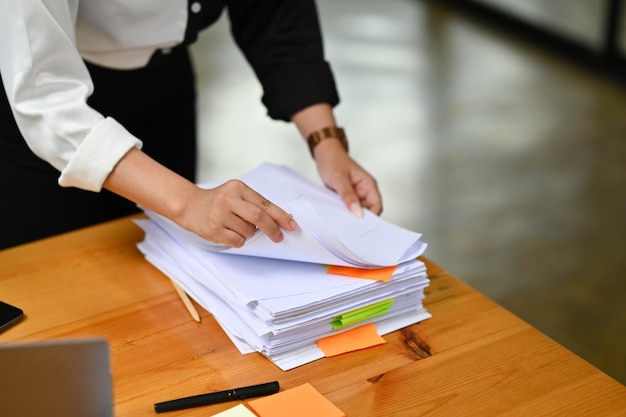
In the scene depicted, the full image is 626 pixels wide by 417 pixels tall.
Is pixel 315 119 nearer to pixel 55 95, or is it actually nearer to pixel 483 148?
pixel 55 95

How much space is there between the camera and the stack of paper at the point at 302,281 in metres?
1.11

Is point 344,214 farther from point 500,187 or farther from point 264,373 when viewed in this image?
point 500,187

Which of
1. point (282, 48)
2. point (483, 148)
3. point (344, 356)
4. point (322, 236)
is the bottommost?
point (483, 148)

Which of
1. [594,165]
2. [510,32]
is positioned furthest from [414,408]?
[510,32]

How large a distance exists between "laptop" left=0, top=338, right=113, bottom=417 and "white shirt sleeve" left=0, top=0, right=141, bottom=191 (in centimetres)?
47

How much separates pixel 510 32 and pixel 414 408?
4189 mm

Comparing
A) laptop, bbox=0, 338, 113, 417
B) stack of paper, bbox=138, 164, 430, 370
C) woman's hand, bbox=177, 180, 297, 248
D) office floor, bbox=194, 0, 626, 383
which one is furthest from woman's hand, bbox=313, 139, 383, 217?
office floor, bbox=194, 0, 626, 383

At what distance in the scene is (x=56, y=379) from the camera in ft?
2.43

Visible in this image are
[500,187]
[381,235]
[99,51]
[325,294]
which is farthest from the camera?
[500,187]

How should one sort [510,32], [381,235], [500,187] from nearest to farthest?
[381,235] → [500,187] → [510,32]

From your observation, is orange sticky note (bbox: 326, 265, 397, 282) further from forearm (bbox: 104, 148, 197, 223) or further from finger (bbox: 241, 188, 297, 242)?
forearm (bbox: 104, 148, 197, 223)

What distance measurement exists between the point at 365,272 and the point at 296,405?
0.80ft

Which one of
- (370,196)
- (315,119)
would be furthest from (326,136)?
(370,196)

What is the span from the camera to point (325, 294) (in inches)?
44.3
